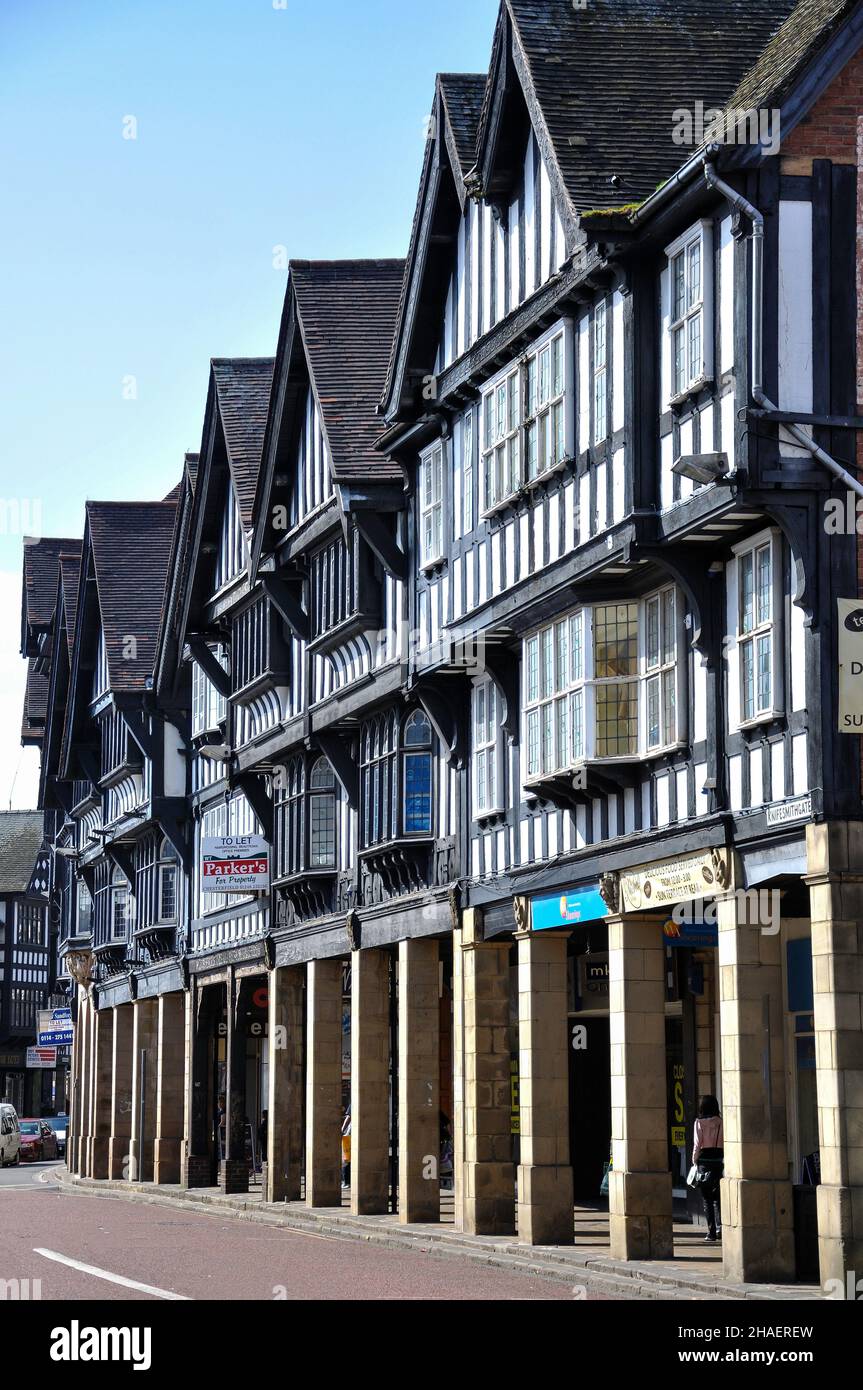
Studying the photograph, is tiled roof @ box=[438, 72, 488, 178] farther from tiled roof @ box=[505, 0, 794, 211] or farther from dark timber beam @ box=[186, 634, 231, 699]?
dark timber beam @ box=[186, 634, 231, 699]

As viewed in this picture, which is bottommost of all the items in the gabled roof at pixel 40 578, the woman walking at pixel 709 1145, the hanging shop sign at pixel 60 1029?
the woman walking at pixel 709 1145

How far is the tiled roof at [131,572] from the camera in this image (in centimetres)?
5200

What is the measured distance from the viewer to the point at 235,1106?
4166 centimetres

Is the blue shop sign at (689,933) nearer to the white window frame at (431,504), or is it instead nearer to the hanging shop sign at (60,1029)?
the white window frame at (431,504)

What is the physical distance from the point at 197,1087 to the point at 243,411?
1354 centimetres

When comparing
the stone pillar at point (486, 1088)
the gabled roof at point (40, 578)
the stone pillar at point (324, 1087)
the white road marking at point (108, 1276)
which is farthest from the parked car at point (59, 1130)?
the white road marking at point (108, 1276)

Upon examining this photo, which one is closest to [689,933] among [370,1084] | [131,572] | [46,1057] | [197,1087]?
[370,1084]

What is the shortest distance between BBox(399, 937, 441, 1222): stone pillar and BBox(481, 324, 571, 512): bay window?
695 cm

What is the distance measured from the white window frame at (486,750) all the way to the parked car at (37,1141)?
179 ft

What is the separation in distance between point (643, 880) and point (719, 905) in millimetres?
2171

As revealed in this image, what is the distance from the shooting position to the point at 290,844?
124 ft

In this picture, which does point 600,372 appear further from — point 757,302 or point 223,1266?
point 223,1266

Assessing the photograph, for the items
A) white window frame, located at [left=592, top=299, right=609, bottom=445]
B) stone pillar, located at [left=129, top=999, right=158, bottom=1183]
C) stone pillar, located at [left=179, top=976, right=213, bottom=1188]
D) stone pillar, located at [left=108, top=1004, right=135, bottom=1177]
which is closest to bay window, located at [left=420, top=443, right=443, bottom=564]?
white window frame, located at [left=592, top=299, right=609, bottom=445]

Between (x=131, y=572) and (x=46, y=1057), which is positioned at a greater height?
(x=131, y=572)
